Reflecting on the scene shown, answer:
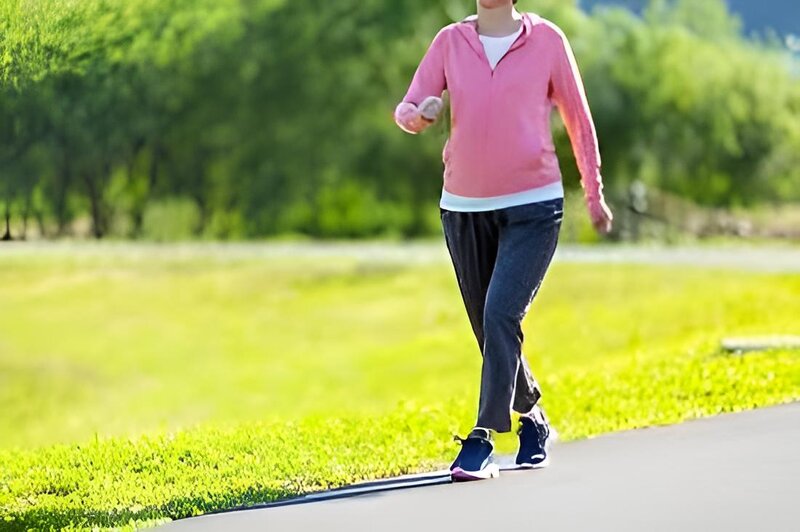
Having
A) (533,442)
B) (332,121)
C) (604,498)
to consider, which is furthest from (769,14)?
(604,498)

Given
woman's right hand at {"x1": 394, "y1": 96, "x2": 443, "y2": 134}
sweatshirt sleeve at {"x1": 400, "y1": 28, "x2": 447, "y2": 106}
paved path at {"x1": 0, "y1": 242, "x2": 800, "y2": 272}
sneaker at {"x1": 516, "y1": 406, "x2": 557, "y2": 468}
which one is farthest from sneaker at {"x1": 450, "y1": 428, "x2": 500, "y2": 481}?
paved path at {"x1": 0, "y1": 242, "x2": 800, "y2": 272}

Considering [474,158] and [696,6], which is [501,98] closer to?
[474,158]

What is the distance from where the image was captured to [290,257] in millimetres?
29516

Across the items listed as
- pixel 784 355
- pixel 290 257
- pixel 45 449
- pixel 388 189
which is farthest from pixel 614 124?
pixel 45 449

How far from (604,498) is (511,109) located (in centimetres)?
125

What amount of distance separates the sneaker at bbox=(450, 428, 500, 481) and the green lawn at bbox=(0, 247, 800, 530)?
0.54 m

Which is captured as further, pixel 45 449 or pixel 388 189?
pixel 388 189

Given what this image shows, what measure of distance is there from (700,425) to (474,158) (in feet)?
5.34

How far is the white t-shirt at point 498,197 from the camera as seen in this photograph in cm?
502

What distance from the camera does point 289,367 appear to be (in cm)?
2780

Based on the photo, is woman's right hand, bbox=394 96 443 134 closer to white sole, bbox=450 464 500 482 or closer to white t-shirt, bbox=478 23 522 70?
white t-shirt, bbox=478 23 522 70

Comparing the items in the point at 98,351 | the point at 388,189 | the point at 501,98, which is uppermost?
the point at 501,98

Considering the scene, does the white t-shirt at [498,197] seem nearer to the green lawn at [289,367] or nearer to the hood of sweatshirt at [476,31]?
the hood of sweatshirt at [476,31]

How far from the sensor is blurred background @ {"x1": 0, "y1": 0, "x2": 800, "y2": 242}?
27.5 meters
